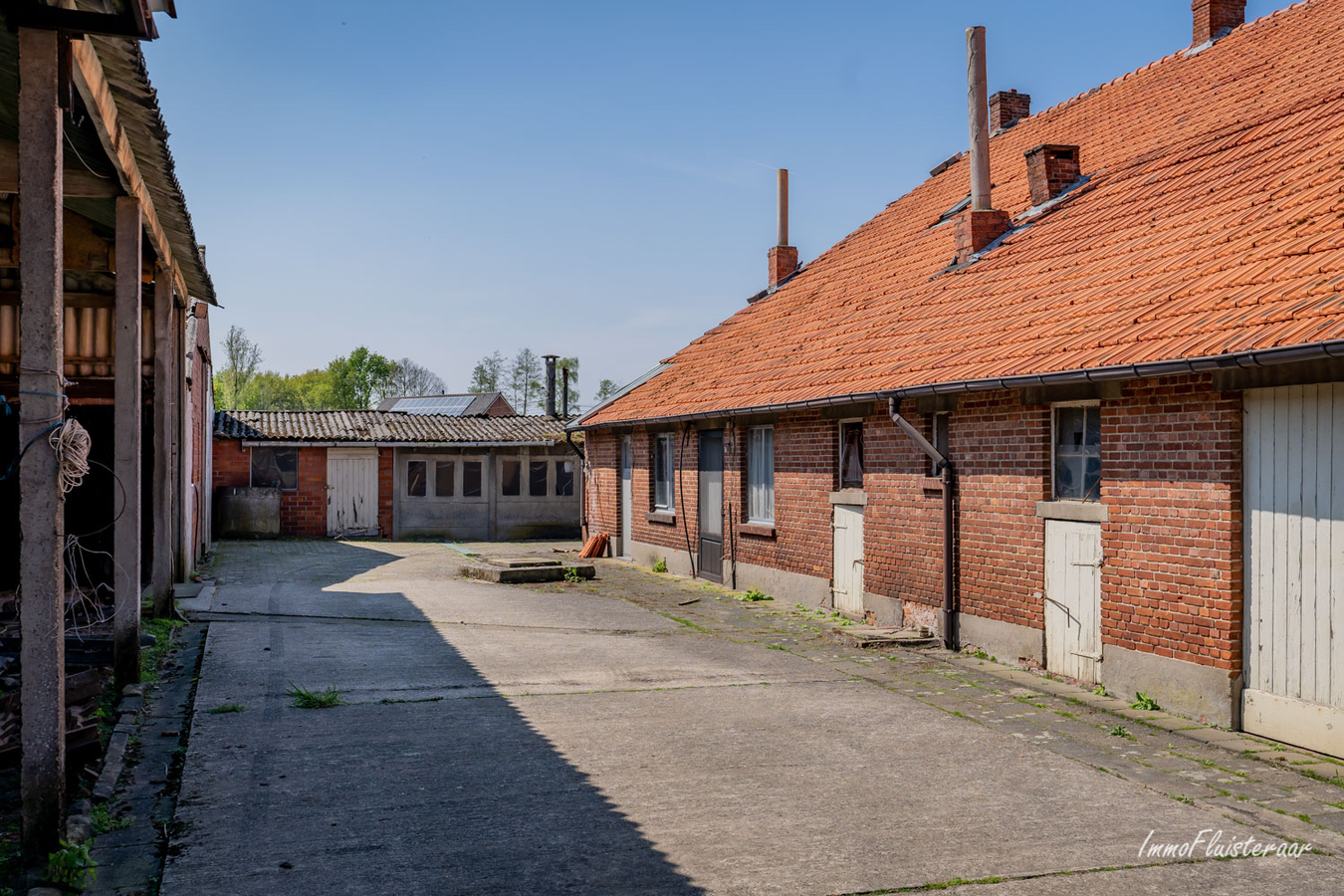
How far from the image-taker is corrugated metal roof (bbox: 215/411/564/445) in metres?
28.2

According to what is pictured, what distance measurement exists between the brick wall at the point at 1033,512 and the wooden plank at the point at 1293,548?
390 millimetres

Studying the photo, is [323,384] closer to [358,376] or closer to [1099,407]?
[358,376]

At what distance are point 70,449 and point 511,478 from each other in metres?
24.8

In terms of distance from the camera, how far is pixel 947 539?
11188 mm

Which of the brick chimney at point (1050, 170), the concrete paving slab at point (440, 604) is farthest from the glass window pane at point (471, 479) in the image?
the brick chimney at point (1050, 170)

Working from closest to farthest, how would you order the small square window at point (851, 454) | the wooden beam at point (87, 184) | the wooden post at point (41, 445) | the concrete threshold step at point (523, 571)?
the wooden post at point (41, 445)
the wooden beam at point (87, 184)
the small square window at point (851, 454)
the concrete threshold step at point (523, 571)

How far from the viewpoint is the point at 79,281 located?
13203 millimetres

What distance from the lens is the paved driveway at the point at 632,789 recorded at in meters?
5.11

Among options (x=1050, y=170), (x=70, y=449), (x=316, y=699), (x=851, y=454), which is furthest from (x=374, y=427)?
(x=70, y=449)

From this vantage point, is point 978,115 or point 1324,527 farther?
point 978,115

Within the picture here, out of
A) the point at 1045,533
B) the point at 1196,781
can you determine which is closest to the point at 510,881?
the point at 1196,781

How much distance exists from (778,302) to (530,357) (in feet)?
251

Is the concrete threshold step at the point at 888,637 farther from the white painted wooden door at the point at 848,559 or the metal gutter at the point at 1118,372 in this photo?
the metal gutter at the point at 1118,372

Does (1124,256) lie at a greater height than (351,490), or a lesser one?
greater
